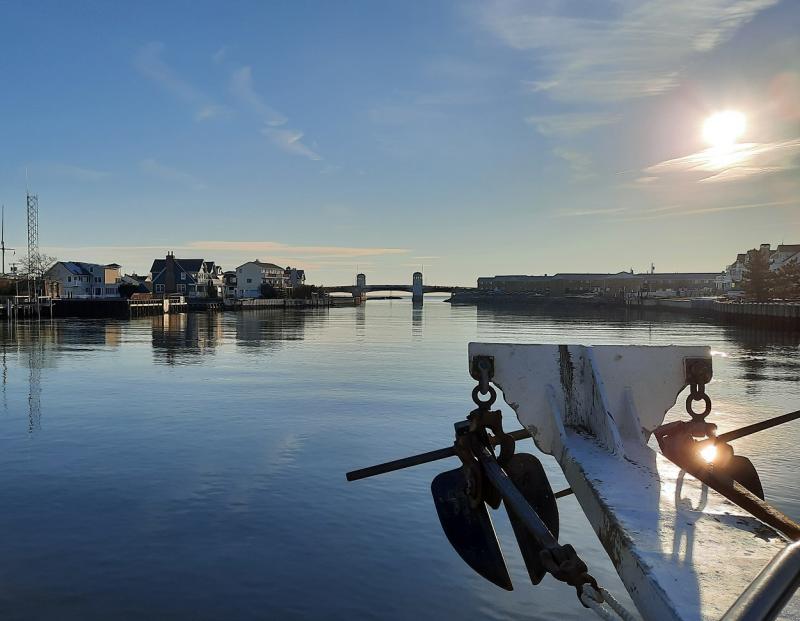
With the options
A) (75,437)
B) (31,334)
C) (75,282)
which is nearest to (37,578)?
(75,437)

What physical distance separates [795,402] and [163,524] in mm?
19800

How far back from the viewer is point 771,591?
2.17 metres

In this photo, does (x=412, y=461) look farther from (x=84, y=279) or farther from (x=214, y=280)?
(x=214, y=280)

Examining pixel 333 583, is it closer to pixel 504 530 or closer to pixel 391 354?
pixel 504 530

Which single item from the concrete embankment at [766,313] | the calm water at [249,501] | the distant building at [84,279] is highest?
the distant building at [84,279]

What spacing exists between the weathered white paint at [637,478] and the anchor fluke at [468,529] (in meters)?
0.59

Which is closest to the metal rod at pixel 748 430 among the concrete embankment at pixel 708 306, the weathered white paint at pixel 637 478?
the weathered white paint at pixel 637 478

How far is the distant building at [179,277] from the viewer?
138 metres

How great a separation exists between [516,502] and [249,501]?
8.40 m

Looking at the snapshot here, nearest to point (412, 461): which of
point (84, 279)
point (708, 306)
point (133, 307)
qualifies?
point (708, 306)

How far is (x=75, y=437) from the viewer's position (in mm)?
15898

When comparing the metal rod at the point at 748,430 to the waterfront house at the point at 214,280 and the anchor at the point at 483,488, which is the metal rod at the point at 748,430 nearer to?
the anchor at the point at 483,488

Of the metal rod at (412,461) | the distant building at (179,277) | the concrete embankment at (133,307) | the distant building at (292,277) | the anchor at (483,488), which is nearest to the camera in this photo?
the anchor at (483,488)

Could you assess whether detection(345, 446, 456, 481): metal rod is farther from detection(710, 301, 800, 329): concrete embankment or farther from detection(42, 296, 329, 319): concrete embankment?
detection(42, 296, 329, 319): concrete embankment
